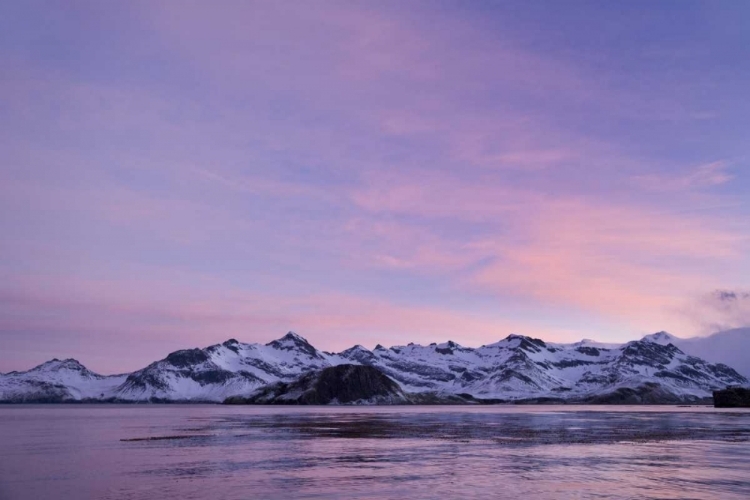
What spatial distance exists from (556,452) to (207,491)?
40373 millimetres

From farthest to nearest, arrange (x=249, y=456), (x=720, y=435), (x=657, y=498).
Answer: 1. (x=720, y=435)
2. (x=249, y=456)
3. (x=657, y=498)

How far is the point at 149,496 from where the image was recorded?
4181 centimetres

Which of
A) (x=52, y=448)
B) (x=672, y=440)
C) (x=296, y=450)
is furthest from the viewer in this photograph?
(x=672, y=440)

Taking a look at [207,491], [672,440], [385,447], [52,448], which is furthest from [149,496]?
[672,440]

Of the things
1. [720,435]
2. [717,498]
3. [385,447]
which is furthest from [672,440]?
[717,498]

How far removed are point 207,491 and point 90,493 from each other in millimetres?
7727

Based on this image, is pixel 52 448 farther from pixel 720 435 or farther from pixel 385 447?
pixel 720 435

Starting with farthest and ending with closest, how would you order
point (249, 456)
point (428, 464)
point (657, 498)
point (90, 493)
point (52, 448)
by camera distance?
point (52, 448), point (249, 456), point (428, 464), point (90, 493), point (657, 498)

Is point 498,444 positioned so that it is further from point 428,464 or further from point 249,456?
point 249,456

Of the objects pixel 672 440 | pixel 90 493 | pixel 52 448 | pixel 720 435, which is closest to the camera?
pixel 90 493

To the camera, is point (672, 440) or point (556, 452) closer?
point (556, 452)

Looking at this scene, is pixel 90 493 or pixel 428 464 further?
pixel 428 464

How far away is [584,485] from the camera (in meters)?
45.4

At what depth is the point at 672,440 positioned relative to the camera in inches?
3410
